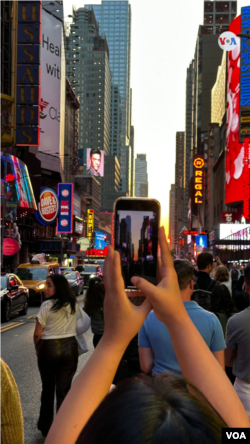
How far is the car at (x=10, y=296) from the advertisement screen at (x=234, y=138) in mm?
41811

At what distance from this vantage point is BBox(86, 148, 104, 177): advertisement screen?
13455 cm

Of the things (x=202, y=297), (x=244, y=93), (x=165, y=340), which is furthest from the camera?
(x=244, y=93)

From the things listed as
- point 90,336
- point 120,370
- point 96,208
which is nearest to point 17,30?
point 90,336

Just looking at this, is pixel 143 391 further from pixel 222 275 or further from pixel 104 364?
pixel 222 275

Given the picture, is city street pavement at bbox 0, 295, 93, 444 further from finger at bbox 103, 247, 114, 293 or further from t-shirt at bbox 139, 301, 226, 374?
A: finger at bbox 103, 247, 114, 293

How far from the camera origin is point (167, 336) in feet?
12.5

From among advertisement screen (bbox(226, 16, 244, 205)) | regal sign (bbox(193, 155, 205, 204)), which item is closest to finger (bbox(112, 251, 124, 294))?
advertisement screen (bbox(226, 16, 244, 205))

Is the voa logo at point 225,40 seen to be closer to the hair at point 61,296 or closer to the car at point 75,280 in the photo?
the car at point 75,280

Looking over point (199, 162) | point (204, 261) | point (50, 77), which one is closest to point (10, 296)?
point (204, 261)

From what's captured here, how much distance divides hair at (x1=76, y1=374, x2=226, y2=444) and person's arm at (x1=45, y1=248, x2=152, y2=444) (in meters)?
0.24

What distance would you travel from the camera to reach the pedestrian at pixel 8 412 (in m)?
2.22

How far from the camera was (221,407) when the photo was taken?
148 centimetres

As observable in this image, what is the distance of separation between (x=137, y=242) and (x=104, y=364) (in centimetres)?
562

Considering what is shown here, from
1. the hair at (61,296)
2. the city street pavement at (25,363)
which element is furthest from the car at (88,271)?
the hair at (61,296)
